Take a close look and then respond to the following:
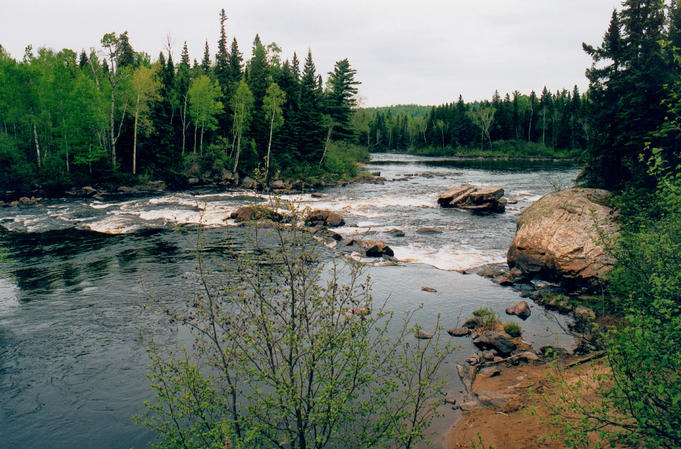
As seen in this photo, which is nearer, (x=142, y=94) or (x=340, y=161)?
(x=142, y=94)

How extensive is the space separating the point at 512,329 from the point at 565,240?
6.77 metres

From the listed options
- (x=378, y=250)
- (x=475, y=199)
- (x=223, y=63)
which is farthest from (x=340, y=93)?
(x=378, y=250)

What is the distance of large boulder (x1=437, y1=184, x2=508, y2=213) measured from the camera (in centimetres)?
3778

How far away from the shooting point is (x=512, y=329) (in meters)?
14.7

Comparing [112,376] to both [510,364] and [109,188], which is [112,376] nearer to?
[510,364]

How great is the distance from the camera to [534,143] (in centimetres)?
12512

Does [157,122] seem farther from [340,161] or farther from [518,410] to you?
[518,410]

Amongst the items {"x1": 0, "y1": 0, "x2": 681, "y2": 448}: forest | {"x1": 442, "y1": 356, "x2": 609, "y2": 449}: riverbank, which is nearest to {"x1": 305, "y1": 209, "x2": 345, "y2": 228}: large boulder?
{"x1": 0, "y1": 0, "x2": 681, "y2": 448}: forest

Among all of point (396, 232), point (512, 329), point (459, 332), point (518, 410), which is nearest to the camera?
point (518, 410)

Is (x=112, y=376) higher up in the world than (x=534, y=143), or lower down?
lower down

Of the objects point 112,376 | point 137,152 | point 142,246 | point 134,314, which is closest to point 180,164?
point 137,152

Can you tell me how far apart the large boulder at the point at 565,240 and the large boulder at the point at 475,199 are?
1552 centimetres

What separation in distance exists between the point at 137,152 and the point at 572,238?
54.4 meters

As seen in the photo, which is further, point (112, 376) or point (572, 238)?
point (572, 238)
